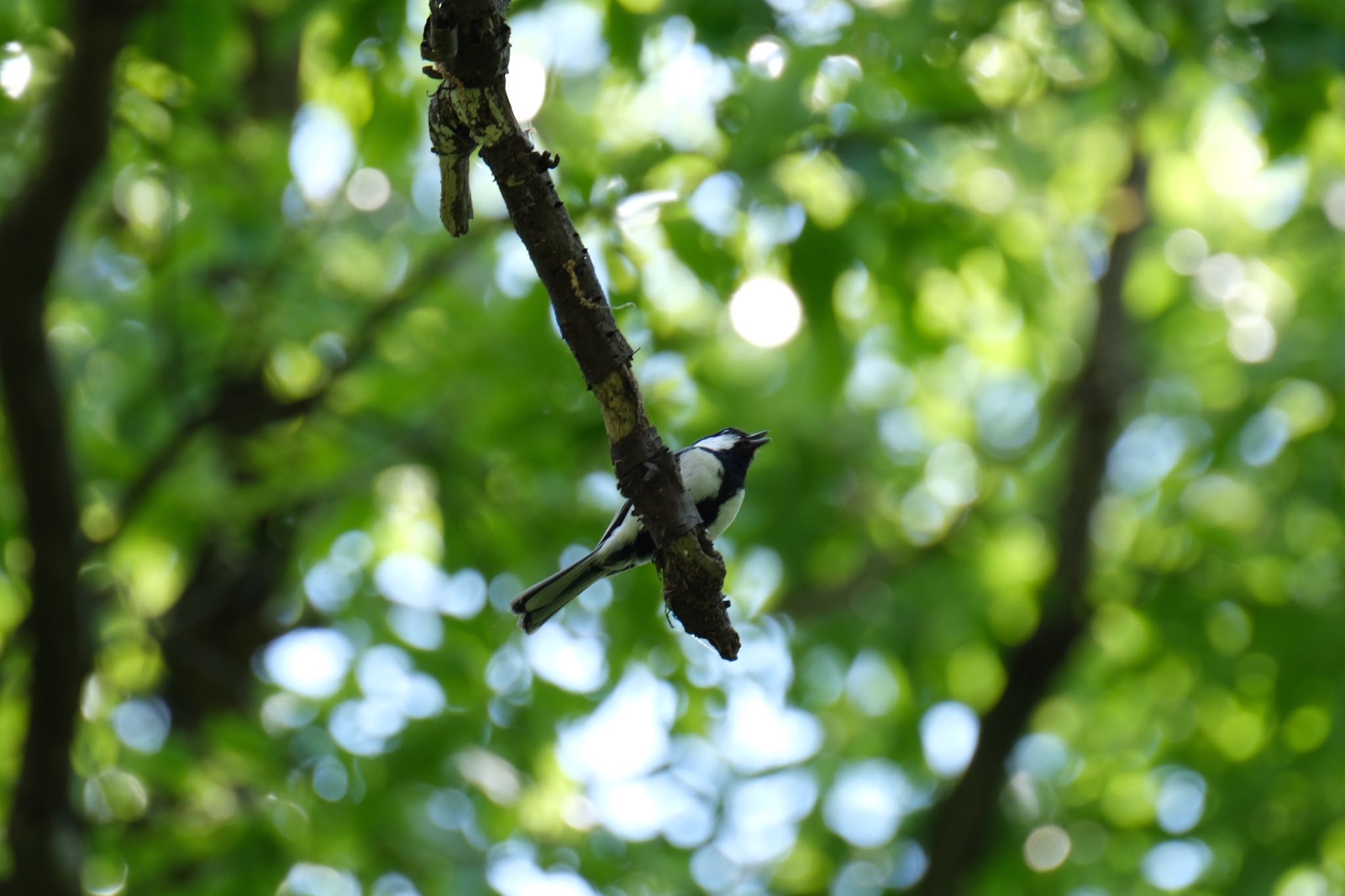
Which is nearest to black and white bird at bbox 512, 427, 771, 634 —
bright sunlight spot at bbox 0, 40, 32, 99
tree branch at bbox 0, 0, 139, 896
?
tree branch at bbox 0, 0, 139, 896

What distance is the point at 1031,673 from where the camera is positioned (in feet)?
21.6

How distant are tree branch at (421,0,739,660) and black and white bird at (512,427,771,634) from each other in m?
0.68

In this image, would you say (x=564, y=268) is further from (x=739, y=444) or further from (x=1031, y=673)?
(x=1031, y=673)

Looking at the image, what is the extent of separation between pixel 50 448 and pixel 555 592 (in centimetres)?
235

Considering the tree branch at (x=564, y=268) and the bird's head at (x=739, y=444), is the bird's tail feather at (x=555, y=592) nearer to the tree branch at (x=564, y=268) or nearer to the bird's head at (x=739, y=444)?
the bird's head at (x=739, y=444)

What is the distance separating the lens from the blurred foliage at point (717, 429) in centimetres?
427

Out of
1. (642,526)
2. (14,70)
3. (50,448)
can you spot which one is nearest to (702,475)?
(642,526)

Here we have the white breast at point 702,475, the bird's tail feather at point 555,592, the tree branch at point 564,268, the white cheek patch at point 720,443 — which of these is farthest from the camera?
the white cheek patch at point 720,443

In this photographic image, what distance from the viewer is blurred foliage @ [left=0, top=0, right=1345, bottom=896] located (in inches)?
168

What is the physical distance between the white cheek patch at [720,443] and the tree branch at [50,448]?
244cm

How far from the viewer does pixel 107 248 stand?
22.1 feet

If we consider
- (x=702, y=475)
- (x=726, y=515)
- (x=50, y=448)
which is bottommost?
(x=726, y=515)

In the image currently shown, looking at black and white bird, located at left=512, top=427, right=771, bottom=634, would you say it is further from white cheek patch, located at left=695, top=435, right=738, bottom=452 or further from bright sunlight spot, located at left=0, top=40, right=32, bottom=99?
bright sunlight spot, located at left=0, top=40, right=32, bottom=99

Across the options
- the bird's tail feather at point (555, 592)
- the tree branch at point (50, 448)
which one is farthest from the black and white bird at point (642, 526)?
the tree branch at point (50, 448)
